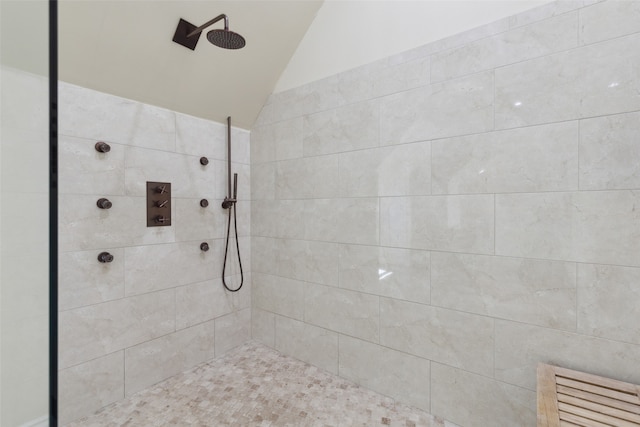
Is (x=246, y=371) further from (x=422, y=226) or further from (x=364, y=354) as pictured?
(x=422, y=226)

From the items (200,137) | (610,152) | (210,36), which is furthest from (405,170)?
(200,137)

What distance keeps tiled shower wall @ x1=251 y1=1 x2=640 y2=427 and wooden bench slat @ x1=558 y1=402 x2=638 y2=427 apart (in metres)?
0.28

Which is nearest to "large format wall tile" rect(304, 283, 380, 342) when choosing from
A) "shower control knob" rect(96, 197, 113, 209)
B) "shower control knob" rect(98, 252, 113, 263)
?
"shower control knob" rect(98, 252, 113, 263)

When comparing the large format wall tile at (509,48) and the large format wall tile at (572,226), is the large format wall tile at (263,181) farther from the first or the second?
the large format wall tile at (572,226)

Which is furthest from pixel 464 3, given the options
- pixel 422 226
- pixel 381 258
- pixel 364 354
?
pixel 364 354

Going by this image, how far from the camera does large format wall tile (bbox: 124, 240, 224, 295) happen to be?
1.91m

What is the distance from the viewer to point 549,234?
138cm

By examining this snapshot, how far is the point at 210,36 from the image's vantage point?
1487mm

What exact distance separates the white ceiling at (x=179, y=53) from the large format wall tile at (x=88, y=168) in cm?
34

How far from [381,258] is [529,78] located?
46.1 inches

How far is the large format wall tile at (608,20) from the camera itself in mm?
1220

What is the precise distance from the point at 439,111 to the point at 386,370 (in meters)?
1.55

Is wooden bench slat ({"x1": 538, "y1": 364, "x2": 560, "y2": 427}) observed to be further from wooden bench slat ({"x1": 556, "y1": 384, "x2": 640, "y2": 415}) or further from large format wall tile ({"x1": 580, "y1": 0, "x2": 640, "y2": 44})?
large format wall tile ({"x1": 580, "y1": 0, "x2": 640, "y2": 44})
